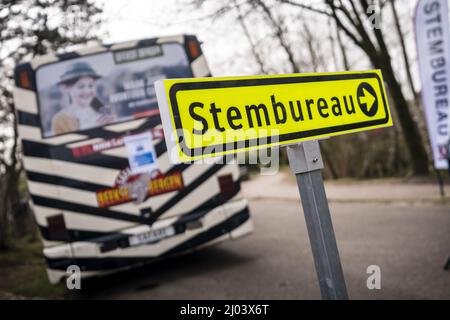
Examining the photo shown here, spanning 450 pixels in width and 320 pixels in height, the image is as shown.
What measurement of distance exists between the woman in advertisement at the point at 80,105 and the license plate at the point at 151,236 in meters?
1.45

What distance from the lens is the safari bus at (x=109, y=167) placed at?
544 centimetres

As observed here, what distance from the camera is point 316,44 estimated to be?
21.0 meters

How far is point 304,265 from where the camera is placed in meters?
5.55

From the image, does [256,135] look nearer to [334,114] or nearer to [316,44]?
[334,114]

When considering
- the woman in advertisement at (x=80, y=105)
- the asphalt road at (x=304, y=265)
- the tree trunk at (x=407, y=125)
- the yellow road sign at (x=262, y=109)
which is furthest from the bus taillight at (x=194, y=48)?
the tree trunk at (x=407, y=125)

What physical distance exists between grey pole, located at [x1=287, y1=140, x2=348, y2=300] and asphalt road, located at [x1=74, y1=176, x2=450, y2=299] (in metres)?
2.60

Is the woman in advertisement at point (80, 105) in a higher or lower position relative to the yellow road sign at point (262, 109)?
higher

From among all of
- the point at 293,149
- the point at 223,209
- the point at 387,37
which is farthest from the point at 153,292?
the point at 387,37

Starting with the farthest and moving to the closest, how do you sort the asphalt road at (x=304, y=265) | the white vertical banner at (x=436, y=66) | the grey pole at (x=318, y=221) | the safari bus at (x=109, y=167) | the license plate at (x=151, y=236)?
the white vertical banner at (x=436, y=66) < the license plate at (x=151, y=236) < the safari bus at (x=109, y=167) < the asphalt road at (x=304, y=265) < the grey pole at (x=318, y=221)

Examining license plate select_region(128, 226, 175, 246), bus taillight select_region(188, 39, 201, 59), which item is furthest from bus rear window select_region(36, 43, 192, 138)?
license plate select_region(128, 226, 175, 246)

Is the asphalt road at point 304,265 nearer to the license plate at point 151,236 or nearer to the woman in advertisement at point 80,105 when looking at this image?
the license plate at point 151,236

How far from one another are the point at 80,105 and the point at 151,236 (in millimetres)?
1817

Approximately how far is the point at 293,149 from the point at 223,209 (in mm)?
4153

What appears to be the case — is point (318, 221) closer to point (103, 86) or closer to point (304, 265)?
point (304, 265)
